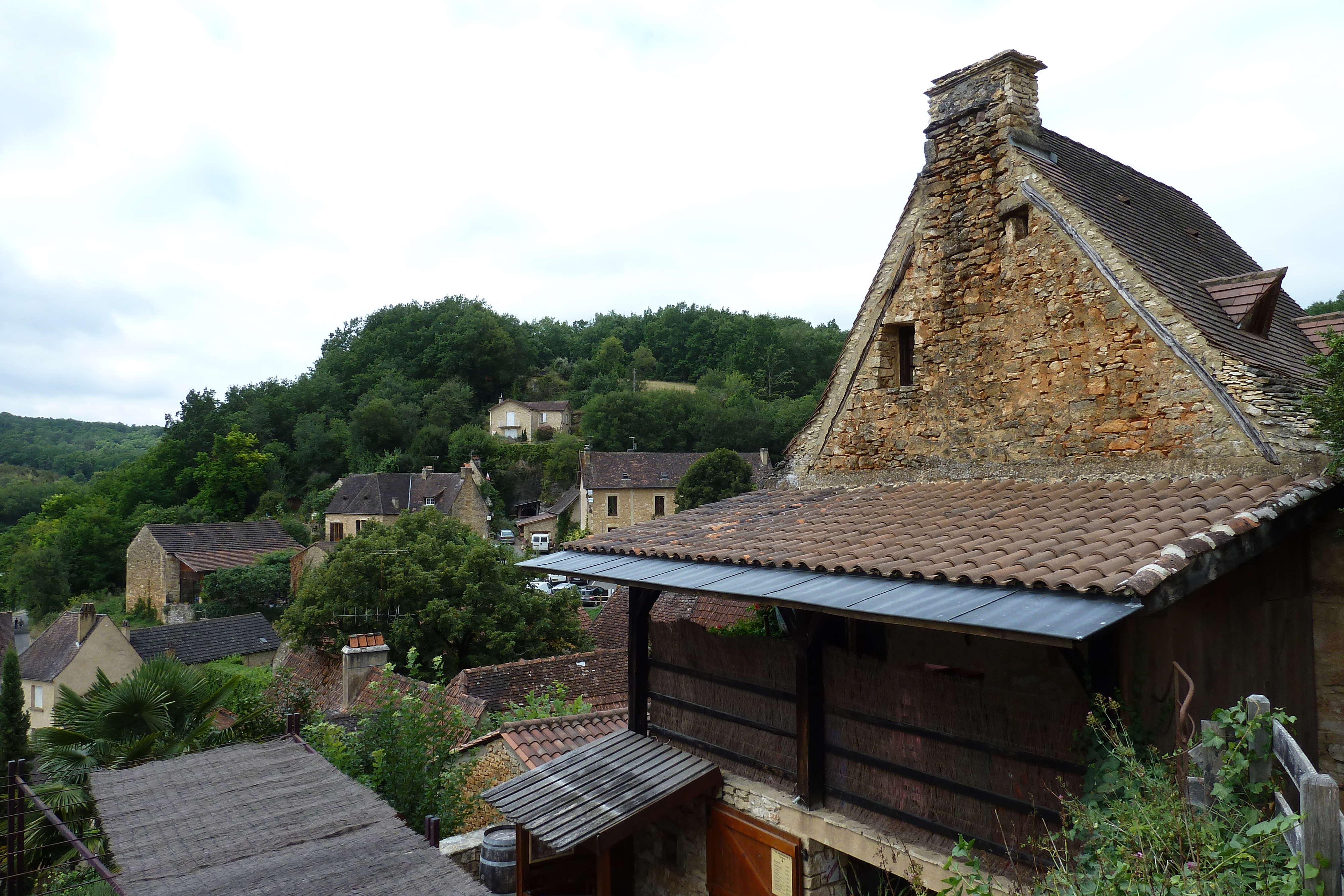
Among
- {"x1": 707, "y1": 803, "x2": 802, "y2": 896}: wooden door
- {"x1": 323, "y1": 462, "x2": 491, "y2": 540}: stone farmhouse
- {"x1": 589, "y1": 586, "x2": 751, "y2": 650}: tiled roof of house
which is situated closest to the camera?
{"x1": 707, "y1": 803, "x2": 802, "y2": 896}: wooden door

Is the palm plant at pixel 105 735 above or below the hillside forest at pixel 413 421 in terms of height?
below

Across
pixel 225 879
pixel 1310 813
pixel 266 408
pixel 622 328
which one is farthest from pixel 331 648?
pixel 622 328

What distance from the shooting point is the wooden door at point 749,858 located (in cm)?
630

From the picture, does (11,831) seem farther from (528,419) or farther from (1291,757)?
(528,419)

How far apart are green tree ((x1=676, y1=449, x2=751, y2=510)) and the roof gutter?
111 ft

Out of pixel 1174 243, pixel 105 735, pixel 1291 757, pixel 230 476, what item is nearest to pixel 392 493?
pixel 230 476

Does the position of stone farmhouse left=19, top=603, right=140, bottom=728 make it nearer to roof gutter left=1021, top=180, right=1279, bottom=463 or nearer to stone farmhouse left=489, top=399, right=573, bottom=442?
roof gutter left=1021, top=180, right=1279, bottom=463

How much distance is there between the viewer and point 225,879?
4605 mm

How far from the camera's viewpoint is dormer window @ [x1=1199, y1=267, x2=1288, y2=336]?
6590 millimetres

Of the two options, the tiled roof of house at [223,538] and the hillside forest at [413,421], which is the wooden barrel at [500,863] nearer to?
the tiled roof of house at [223,538]

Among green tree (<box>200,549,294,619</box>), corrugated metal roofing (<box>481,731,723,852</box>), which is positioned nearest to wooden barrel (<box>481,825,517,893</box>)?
corrugated metal roofing (<box>481,731,723,852</box>)

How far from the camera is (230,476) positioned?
62594 mm

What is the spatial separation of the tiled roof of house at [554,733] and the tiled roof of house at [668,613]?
131 cm

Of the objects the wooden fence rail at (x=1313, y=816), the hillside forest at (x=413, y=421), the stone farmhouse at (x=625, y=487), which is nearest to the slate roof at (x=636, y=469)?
the stone farmhouse at (x=625, y=487)
